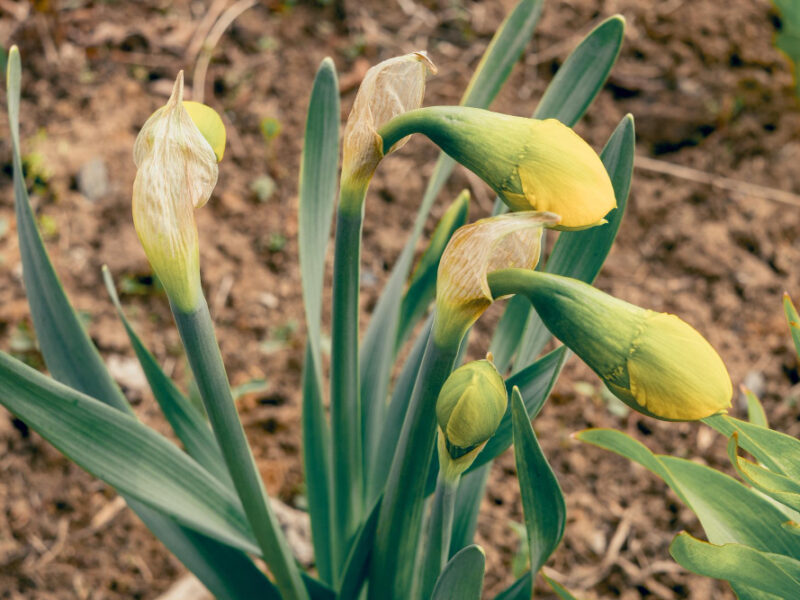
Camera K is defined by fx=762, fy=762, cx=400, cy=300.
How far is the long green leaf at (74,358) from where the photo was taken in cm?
70

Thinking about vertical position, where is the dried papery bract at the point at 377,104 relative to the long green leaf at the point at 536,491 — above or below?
above

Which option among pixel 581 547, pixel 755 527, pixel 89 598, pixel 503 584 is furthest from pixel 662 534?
pixel 89 598

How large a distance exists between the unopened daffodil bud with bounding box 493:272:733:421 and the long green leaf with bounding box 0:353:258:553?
0.40m

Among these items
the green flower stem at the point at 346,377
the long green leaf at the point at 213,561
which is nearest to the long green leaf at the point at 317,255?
the green flower stem at the point at 346,377

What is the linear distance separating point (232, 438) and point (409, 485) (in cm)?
15

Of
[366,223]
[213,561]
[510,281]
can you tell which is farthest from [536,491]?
[366,223]

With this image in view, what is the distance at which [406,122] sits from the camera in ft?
1.69

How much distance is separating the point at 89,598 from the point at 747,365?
1223 millimetres

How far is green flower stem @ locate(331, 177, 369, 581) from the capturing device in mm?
615

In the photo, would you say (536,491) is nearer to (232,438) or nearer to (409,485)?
(409,485)

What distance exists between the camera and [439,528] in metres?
0.64

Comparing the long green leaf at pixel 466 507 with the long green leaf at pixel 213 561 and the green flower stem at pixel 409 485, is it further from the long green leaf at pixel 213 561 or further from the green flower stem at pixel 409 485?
the long green leaf at pixel 213 561

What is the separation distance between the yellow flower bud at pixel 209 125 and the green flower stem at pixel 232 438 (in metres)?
0.11

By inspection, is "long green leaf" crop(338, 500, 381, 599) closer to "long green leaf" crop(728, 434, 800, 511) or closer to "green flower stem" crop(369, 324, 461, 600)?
"green flower stem" crop(369, 324, 461, 600)
